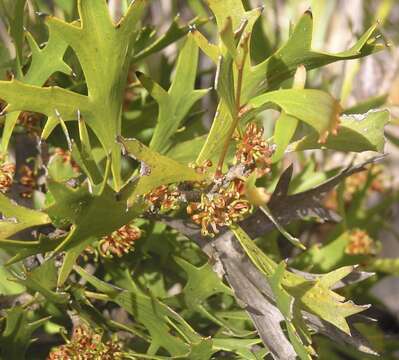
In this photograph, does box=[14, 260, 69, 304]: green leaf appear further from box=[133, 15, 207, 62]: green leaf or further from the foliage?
box=[133, 15, 207, 62]: green leaf

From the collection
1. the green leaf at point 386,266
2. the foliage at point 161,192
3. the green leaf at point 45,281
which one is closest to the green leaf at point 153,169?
the foliage at point 161,192

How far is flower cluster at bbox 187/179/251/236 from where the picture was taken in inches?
23.7

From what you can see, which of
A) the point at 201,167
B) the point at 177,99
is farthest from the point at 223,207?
the point at 177,99

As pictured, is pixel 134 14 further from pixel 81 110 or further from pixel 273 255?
pixel 273 255

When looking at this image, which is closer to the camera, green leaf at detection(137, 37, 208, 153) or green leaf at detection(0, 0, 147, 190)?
green leaf at detection(0, 0, 147, 190)

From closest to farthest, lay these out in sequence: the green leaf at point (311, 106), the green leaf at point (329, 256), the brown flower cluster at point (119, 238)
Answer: the green leaf at point (311, 106) < the brown flower cluster at point (119, 238) < the green leaf at point (329, 256)

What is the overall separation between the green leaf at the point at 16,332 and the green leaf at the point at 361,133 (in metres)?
0.30

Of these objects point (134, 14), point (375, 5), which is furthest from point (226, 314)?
point (375, 5)

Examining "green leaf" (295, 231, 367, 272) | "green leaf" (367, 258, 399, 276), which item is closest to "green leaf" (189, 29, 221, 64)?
"green leaf" (295, 231, 367, 272)

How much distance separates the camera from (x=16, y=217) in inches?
21.9

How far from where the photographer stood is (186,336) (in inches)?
25.5

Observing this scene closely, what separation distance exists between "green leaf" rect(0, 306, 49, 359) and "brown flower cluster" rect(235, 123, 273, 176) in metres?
0.23

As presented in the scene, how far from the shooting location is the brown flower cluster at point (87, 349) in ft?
2.10

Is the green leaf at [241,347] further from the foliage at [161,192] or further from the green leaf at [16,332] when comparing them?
the green leaf at [16,332]
